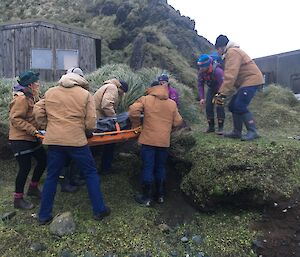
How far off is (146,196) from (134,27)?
51.4ft

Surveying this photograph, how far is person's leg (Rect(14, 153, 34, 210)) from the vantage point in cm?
461

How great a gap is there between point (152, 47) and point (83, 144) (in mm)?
11393

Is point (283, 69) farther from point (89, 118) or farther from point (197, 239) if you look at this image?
point (89, 118)

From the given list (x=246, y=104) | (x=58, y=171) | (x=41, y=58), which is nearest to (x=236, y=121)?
(x=246, y=104)

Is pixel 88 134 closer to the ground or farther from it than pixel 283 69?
closer to the ground

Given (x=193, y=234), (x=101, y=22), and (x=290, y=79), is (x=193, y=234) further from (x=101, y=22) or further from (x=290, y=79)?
(x=101, y=22)

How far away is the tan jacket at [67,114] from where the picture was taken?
4.12 m

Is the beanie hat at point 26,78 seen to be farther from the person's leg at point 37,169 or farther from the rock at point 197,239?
the rock at point 197,239

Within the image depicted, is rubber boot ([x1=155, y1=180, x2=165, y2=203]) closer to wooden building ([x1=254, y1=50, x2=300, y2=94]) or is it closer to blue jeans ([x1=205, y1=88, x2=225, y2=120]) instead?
blue jeans ([x1=205, y1=88, x2=225, y2=120])

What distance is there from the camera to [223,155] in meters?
5.04

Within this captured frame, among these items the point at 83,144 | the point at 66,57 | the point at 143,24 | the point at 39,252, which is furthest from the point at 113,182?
the point at 143,24

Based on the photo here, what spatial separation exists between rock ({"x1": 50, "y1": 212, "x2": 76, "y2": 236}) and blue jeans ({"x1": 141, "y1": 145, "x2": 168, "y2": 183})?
1219mm

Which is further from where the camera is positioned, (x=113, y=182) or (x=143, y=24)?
(x=143, y=24)

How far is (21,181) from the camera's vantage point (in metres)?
4.61
